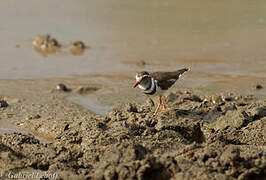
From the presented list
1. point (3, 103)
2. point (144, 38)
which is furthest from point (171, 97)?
point (144, 38)

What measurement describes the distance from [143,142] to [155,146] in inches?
7.0

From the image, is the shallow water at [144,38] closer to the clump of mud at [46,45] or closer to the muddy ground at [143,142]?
the clump of mud at [46,45]

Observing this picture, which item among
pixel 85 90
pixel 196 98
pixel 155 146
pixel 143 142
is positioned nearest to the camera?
pixel 155 146


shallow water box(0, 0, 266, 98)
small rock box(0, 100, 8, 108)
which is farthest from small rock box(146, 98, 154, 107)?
small rock box(0, 100, 8, 108)

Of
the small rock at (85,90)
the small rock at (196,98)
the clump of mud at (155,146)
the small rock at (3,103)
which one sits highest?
the small rock at (85,90)

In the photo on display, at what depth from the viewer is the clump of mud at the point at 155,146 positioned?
4.26 m

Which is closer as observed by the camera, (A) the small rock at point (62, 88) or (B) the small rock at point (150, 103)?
(B) the small rock at point (150, 103)

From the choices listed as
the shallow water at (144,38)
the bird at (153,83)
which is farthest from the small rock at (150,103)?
the shallow water at (144,38)

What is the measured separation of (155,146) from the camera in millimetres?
4922

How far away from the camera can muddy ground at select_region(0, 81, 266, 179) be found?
4.27m

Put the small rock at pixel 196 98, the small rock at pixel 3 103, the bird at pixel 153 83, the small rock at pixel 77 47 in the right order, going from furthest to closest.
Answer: the small rock at pixel 77 47 < the small rock at pixel 3 103 < the small rock at pixel 196 98 < the bird at pixel 153 83

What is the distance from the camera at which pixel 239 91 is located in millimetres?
8102

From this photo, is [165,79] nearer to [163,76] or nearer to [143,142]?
[163,76]

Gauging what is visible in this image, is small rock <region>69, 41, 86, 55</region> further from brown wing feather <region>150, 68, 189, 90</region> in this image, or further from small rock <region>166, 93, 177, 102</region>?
brown wing feather <region>150, 68, 189, 90</region>
